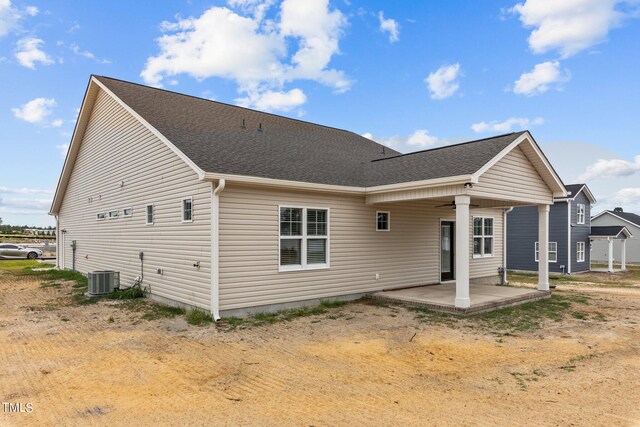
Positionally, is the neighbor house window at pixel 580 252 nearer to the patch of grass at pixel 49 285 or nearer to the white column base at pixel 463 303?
the white column base at pixel 463 303

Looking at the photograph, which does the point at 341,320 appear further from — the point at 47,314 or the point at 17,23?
the point at 17,23

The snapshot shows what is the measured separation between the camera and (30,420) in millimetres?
3844

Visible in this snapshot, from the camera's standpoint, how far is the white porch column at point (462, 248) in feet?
28.4

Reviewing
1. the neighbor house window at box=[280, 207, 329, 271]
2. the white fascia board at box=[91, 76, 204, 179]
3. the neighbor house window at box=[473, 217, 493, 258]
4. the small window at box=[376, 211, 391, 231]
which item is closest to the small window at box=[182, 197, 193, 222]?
the white fascia board at box=[91, 76, 204, 179]

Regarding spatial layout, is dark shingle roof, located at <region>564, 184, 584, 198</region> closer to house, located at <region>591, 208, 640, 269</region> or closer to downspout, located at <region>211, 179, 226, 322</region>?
house, located at <region>591, 208, 640, 269</region>

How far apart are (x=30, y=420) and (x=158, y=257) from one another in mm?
6483

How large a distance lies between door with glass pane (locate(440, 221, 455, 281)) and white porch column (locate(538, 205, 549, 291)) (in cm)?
263

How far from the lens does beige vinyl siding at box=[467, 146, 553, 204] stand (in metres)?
9.19

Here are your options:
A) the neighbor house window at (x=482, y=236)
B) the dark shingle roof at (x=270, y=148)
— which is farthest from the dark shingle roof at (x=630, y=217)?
the dark shingle roof at (x=270, y=148)

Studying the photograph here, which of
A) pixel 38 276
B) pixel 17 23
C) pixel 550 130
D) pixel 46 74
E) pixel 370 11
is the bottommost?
pixel 38 276

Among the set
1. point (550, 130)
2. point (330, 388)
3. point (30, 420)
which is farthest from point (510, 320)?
Result: point (550, 130)

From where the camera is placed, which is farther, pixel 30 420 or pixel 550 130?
pixel 550 130

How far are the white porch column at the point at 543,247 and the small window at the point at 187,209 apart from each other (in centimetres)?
1017

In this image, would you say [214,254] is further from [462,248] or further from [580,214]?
[580,214]
